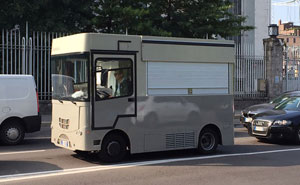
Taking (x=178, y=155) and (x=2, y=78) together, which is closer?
(x=178, y=155)

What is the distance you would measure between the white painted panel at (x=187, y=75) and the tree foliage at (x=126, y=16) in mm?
9994

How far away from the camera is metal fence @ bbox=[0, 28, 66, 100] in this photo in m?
18.3

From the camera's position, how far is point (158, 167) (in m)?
8.83

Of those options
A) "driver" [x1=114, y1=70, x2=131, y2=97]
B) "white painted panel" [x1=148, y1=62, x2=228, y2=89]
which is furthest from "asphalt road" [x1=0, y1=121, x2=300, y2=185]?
"white painted panel" [x1=148, y1=62, x2=228, y2=89]

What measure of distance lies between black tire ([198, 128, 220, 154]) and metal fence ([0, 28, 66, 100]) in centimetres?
1044

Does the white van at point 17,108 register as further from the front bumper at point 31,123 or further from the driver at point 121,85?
the driver at point 121,85

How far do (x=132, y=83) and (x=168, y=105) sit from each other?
1.04m

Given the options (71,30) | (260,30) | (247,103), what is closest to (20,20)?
(71,30)

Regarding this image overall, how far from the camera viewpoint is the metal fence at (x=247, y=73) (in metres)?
24.0

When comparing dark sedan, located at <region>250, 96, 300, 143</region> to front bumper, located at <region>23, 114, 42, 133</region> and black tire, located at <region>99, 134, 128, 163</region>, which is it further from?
front bumper, located at <region>23, 114, 42, 133</region>

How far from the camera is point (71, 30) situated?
826 inches

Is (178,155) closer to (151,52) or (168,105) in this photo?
(168,105)

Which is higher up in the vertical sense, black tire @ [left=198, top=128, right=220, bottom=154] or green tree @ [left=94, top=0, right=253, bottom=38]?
green tree @ [left=94, top=0, right=253, bottom=38]

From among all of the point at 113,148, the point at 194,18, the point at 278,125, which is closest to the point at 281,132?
the point at 278,125
